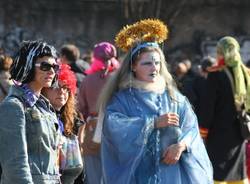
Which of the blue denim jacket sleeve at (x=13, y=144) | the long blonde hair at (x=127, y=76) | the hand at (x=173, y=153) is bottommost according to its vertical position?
the hand at (x=173, y=153)

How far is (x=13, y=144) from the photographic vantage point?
15.9ft

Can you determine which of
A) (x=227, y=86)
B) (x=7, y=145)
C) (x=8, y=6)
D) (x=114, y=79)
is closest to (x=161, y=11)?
(x=8, y=6)

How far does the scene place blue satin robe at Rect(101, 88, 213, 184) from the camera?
6.11 metres

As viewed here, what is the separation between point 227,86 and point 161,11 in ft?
55.9

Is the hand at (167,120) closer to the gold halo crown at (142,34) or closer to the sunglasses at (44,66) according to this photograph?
the gold halo crown at (142,34)

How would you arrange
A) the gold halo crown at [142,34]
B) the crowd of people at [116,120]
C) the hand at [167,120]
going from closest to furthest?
the crowd of people at [116,120] → the hand at [167,120] → the gold halo crown at [142,34]

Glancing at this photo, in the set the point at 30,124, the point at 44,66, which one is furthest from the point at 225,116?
the point at 30,124

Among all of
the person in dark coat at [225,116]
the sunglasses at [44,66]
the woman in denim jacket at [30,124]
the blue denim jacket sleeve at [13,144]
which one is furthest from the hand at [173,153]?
the person in dark coat at [225,116]

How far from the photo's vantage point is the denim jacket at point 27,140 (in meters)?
4.83

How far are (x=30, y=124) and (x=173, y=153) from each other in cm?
140

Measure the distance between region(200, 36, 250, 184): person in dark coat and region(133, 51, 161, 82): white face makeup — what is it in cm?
273

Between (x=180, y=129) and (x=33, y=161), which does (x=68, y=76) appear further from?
(x=33, y=161)

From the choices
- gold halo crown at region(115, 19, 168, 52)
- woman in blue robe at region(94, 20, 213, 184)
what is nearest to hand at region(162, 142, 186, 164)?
woman in blue robe at region(94, 20, 213, 184)

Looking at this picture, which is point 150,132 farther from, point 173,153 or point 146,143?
point 173,153
